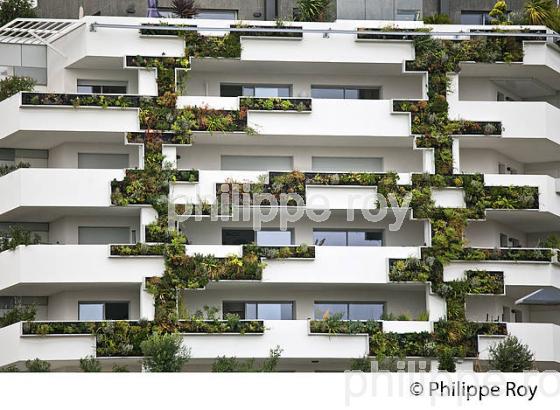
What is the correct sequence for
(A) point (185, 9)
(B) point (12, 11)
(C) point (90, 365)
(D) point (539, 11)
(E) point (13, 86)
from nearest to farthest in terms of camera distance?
(C) point (90, 365)
(E) point (13, 86)
(A) point (185, 9)
(D) point (539, 11)
(B) point (12, 11)

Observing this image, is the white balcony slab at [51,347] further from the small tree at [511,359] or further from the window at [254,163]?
the small tree at [511,359]

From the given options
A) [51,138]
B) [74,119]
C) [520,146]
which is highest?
[74,119]

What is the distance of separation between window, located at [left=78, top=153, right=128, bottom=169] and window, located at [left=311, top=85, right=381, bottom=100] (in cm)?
832

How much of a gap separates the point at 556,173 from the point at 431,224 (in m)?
7.16

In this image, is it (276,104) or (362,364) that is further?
(276,104)

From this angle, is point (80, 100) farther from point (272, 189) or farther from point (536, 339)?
point (536, 339)

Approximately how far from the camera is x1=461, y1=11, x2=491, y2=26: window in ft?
292

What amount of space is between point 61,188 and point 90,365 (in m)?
7.76

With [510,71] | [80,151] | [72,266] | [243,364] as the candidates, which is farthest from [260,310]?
[510,71]

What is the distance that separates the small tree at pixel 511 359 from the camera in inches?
3091

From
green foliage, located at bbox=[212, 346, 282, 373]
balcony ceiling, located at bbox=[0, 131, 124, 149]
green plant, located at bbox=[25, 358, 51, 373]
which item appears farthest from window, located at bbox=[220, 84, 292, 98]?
green plant, located at bbox=[25, 358, 51, 373]

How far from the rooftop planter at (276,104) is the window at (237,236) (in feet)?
16.6

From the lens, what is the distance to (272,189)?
82.4 meters
